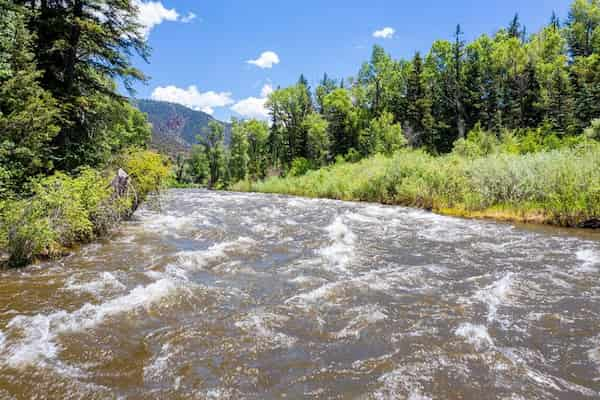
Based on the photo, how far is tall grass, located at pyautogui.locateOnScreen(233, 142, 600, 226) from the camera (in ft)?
40.5

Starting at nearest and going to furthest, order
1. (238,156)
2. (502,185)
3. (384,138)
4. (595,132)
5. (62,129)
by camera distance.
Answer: (62,129)
(502,185)
(595,132)
(384,138)
(238,156)

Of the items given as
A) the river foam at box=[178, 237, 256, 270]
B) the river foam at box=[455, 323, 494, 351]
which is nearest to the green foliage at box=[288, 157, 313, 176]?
the river foam at box=[178, 237, 256, 270]

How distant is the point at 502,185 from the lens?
601 inches

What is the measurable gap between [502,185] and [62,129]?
1776 cm

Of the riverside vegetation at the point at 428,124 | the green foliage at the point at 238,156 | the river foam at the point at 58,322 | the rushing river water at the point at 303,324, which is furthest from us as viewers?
the green foliage at the point at 238,156

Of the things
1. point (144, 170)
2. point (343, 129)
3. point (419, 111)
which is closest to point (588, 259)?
point (144, 170)

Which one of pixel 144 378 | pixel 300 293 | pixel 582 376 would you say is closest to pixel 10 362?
pixel 144 378

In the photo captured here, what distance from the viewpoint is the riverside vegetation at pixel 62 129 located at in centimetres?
755

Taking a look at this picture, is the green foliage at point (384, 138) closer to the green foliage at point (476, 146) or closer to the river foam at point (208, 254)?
the green foliage at point (476, 146)

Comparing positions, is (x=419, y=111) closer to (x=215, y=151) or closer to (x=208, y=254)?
(x=215, y=151)

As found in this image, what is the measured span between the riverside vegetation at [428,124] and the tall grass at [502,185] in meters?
0.12

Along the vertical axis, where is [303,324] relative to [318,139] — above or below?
below

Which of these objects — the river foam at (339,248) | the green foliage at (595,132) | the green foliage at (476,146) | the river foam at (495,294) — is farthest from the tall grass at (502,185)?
the green foliage at (595,132)

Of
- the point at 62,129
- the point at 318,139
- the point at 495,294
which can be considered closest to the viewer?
the point at 495,294
